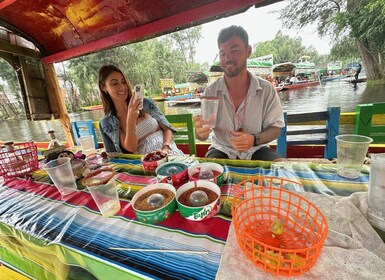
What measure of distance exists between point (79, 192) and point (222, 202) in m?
0.86

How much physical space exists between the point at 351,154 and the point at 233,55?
1.17 metres

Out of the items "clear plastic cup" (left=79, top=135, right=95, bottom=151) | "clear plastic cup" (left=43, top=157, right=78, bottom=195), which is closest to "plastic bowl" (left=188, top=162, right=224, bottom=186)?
"clear plastic cup" (left=43, top=157, right=78, bottom=195)

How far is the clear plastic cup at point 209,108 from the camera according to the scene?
1.19 m

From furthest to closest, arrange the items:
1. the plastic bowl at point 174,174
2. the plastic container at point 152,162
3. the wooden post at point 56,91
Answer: the wooden post at point 56,91, the plastic container at point 152,162, the plastic bowl at point 174,174

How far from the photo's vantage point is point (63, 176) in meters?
A: 1.09

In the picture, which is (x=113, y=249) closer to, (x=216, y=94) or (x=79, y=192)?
(x=79, y=192)

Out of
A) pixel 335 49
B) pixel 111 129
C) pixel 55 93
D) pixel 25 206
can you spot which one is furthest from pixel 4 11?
pixel 335 49

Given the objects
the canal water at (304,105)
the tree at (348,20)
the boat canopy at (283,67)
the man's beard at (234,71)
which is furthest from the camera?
the boat canopy at (283,67)

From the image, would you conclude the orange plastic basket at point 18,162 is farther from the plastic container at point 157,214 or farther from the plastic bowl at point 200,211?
the plastic bowl at point 200,211

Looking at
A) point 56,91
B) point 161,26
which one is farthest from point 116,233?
point 56,91

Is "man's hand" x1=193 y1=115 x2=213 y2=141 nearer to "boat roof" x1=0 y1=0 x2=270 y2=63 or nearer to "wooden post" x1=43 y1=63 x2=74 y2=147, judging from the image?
"boat roof" x1=0 y1=0 x2=270 y2=63

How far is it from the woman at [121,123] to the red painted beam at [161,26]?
0.77 m

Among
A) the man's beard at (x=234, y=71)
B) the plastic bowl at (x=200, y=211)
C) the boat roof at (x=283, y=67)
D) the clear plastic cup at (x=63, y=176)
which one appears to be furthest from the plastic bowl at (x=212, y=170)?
the boat roof at (x=283, y=67)

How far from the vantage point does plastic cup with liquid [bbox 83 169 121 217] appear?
85 cm
